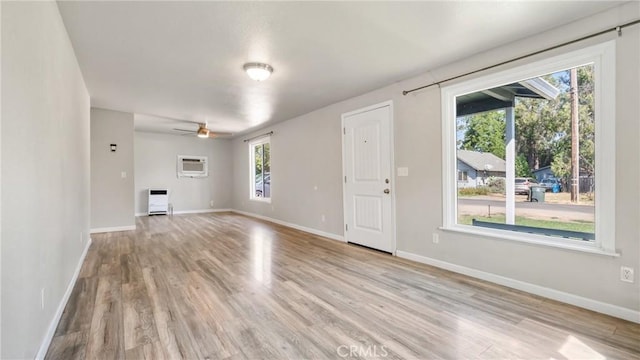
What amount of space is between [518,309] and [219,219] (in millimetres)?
6531

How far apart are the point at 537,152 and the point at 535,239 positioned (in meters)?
0.83

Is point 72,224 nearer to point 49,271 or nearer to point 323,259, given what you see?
point 49,271

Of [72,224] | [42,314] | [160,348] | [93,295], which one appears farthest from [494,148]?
[72,224]

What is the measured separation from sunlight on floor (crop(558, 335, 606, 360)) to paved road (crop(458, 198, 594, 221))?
111 centimetres

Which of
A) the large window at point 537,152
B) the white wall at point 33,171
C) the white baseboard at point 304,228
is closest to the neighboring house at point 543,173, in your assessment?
the large window at point 537,152

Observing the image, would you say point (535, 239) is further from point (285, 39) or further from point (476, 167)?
point (285, 39)

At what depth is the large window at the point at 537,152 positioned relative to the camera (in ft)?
7.52

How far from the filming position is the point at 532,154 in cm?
280

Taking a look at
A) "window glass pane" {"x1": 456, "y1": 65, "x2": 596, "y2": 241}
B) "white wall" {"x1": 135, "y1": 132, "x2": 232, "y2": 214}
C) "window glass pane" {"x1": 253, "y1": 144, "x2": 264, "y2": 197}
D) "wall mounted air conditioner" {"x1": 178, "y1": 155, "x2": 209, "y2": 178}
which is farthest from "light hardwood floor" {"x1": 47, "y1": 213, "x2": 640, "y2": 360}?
"wall mounted air conditioner" {"x1": 178, "y1": 155, "x2": 209, "y2": 178}

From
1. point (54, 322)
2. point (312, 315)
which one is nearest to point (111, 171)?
point (54, 322)

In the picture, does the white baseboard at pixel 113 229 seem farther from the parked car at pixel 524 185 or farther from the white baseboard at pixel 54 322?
the parked car at pixel 524 185

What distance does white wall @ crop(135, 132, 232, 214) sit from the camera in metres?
8.12

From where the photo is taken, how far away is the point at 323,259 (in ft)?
12.3
